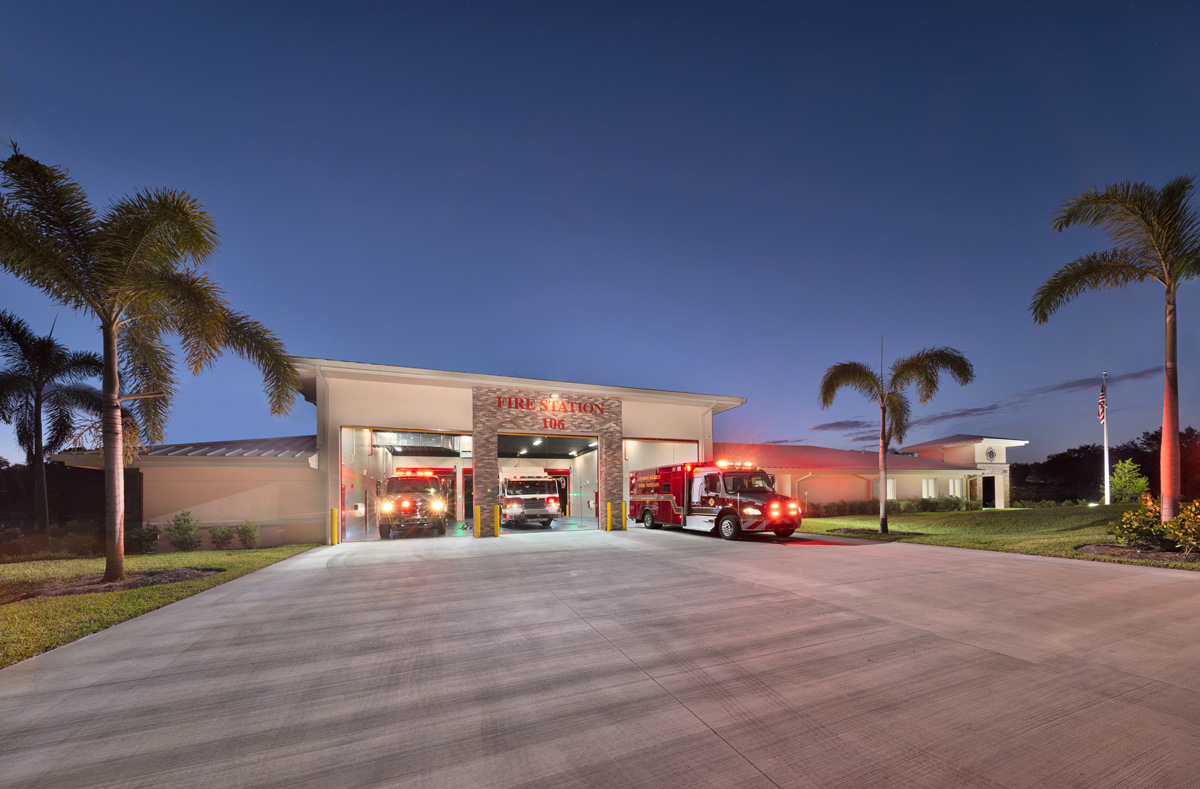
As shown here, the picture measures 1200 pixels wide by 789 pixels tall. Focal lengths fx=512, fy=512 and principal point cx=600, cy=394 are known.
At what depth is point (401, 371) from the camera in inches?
648

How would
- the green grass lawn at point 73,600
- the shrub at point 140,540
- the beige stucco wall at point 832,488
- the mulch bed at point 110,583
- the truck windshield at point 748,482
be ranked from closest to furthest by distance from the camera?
the green grass lawn at point 73,600
the mulch bed at point 110,583
the shrub at point 140,540
the truck windshield at point 748,482
the beige stucco wall at point 832,488

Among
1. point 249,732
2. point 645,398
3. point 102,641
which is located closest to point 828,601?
point 249,732

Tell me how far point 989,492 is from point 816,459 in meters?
14.1

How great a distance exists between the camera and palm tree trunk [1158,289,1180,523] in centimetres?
1032

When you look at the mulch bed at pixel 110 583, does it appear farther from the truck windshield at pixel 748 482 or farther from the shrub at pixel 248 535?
the truck windshield at pixel 748 482

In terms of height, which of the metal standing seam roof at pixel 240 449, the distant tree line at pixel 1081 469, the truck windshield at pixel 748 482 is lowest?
the distant tree line at pixel 1081 469

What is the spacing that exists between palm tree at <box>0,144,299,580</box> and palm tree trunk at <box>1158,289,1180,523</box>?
62.0 feet

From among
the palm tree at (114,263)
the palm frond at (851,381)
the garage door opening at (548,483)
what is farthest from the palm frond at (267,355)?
the palm frond at (851,381)

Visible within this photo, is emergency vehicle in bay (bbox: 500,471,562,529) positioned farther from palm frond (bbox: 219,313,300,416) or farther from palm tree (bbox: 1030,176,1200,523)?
palm tree (bbox: 1030,176,1200,523)

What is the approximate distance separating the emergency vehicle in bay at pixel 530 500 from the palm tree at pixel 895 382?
Result: 10.9m

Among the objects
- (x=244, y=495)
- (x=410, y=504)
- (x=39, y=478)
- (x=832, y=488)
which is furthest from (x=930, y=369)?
(x=39, y=478)

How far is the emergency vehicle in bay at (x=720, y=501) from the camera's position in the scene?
571 inches

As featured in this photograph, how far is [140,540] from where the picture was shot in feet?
44.7

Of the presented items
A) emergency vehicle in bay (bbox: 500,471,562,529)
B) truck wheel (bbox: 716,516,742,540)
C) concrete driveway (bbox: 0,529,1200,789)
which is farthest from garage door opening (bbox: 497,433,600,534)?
concrete driveway (bbox: 0,529,1200,789)
